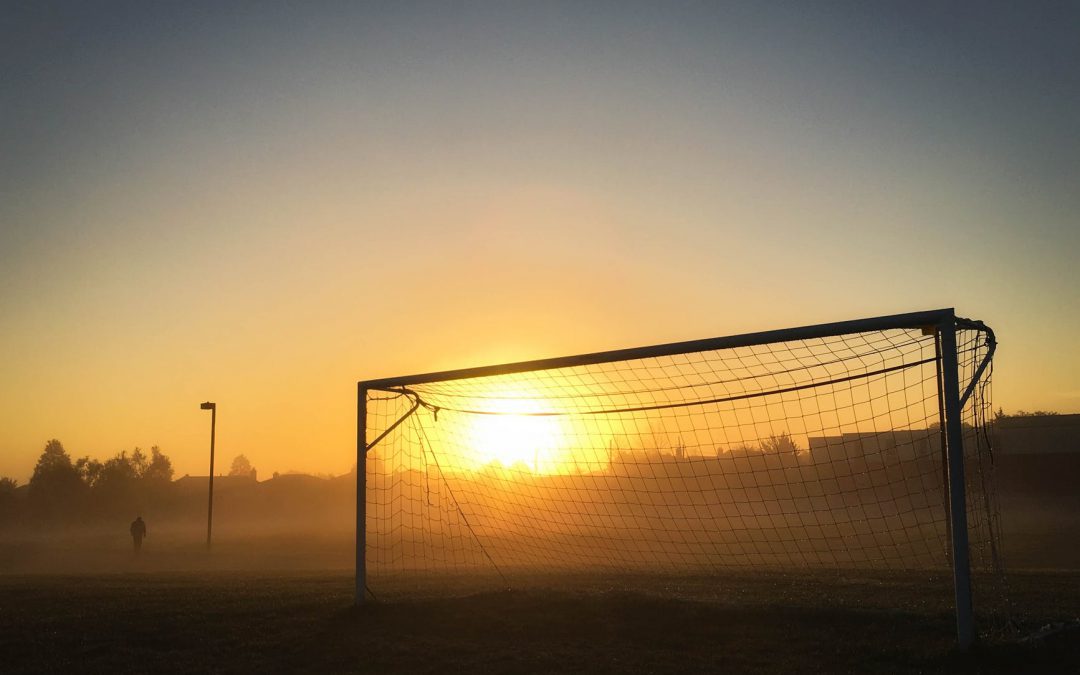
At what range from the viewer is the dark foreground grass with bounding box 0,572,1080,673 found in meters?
7.85

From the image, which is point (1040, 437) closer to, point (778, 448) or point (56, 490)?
point (778, 448)

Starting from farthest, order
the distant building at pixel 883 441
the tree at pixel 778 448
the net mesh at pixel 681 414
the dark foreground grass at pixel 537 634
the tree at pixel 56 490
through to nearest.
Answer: the tree at pixel 56 490 → the tree at pixel 778 448 → the distant building at pixel 883 441 → the net mesh at pixel 681 414 → the dark foreground grass at pixel 537 634

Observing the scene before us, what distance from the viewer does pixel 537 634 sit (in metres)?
9.21

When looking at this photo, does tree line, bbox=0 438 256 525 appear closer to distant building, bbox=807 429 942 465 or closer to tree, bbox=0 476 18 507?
tree, bbox=0 476 18 507

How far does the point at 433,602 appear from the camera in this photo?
1089cm

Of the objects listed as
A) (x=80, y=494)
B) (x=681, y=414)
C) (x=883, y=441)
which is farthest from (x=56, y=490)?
(x=681, y=414)

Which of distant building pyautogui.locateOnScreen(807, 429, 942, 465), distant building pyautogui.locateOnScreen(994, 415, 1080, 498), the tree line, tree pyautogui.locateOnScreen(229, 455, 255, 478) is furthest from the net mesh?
tree pyautogui.locateOnScreen(229, 455, 255, 478)

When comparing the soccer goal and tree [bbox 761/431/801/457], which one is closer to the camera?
the soccer goal

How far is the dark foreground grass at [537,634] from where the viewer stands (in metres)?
7.85

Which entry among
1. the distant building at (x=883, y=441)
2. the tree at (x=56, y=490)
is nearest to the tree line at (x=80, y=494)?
the tree at (x=56, y=490)

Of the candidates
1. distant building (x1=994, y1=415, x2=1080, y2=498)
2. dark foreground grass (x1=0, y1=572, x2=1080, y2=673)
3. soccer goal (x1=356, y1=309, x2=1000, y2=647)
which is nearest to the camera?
dark foreground grass (x1=0, y1=572, x2=1080, y2=673)

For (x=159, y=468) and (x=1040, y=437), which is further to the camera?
(x=159, y=468)

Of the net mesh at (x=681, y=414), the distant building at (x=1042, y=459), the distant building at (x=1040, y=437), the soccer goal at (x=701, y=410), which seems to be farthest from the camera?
the distant building at (x=1040, y=437)

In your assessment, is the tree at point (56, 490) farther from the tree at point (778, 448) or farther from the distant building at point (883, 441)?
the tree at point (778, 448)
